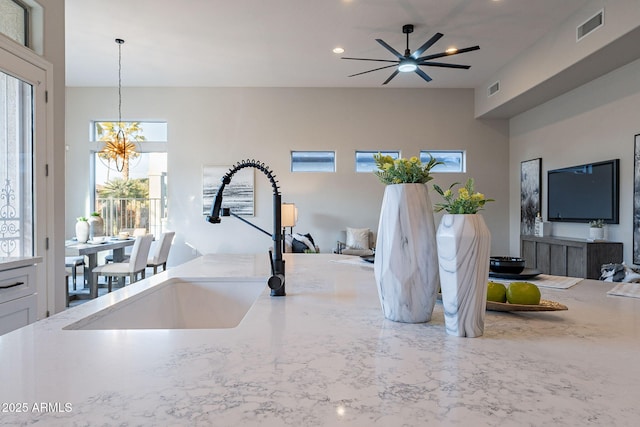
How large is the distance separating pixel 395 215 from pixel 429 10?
13.0ft

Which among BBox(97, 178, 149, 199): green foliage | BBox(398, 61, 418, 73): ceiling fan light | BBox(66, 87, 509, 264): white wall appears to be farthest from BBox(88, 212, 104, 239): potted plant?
BBox(398, 61, 418, 73): ceiling fan light

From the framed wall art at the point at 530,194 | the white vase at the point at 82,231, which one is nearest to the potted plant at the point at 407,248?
the white vase at the point at 82,231

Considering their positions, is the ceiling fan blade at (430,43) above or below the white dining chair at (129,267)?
above

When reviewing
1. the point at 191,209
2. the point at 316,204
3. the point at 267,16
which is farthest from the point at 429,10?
the point at 191,209

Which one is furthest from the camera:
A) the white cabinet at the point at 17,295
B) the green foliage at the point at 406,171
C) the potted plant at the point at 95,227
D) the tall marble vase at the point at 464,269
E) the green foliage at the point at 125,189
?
the green foliage at the point at 125,189

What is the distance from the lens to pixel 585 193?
4773 millimetres

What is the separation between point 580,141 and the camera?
4945 millimetres

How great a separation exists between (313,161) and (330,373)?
250 inches

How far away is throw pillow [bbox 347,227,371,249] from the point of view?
6371 mm

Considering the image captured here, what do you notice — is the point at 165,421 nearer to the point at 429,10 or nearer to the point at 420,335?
the point at 420,335

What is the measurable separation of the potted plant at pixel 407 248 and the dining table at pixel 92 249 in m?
4.26

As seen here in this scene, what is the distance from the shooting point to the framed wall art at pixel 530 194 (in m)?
5.85

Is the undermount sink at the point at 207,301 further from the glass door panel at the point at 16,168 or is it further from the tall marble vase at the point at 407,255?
the glass door panel at the point at 16,168

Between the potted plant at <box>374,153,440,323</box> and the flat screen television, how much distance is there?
4.58m
